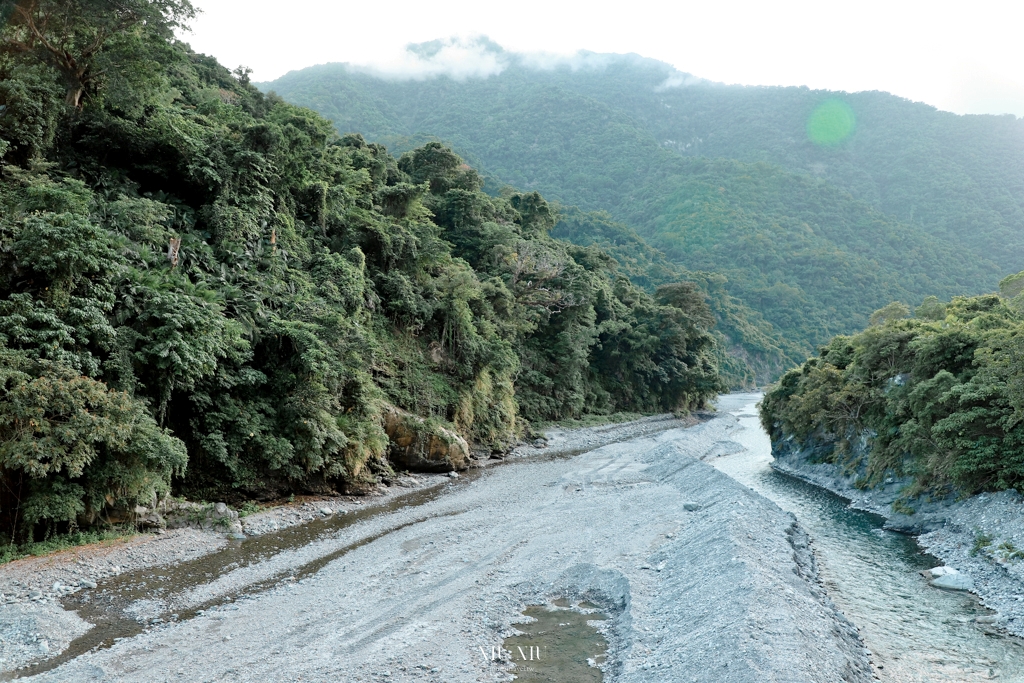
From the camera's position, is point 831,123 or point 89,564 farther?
point 831,123

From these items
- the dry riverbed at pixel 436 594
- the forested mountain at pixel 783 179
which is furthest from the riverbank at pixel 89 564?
the forested mountain at pixel 783 179

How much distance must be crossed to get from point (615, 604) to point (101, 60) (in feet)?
81.5

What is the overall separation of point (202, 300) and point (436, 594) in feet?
39.5

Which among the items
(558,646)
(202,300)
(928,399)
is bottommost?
(558,646)

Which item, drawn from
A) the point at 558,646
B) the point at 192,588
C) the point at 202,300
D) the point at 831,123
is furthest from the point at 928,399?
the point at 831,123

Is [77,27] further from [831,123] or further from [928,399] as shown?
[831,123]

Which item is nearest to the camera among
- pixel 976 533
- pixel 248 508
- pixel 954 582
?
pixel 954 582

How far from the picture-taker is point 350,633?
1159cm

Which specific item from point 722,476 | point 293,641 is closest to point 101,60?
point 293,641

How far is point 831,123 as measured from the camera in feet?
618

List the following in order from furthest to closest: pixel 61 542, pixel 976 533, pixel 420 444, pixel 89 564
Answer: pixel 420 444 < pixel 976 533 < pixel 61 542 < pixel 89 564

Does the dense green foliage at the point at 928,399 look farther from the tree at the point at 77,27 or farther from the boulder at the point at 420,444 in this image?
the tree at the point at 77,27

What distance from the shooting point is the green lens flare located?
178500 millimetres

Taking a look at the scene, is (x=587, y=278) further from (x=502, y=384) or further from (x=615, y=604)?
(x=615, y=604)
